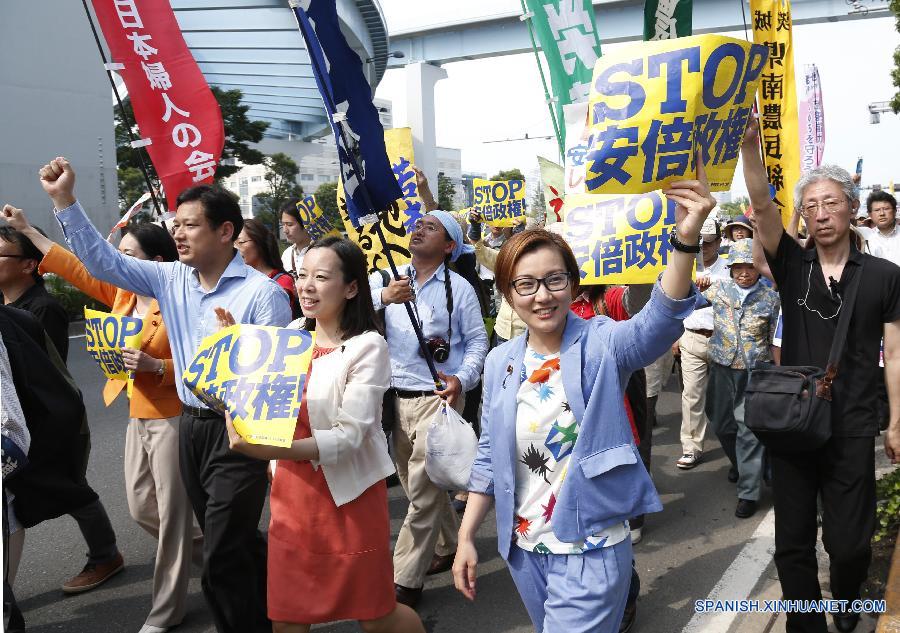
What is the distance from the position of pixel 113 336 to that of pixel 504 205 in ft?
26.1

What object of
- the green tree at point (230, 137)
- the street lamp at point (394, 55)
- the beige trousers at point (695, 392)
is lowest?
the beige trousers at point (695, 392)

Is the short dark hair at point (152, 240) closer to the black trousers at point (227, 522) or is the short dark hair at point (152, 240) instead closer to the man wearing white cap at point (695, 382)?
the black trousers at point (227, 522)

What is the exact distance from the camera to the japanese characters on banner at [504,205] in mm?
11102

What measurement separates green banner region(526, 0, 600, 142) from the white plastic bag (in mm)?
3217

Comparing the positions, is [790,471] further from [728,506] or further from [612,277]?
[728,506]

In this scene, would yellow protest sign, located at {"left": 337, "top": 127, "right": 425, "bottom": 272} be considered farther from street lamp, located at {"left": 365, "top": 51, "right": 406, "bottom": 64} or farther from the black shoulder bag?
street lamp, located at {"left": 365, "top": 51, "right": 406, "bottom": 64}

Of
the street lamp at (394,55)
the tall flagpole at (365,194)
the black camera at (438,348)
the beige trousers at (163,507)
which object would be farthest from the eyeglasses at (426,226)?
the street lamp at (394,55)

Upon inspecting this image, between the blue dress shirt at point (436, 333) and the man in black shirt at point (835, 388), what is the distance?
1.60 m

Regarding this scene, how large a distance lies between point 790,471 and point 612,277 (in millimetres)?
1104

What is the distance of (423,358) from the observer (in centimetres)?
415

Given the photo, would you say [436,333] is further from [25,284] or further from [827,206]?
[25,284]

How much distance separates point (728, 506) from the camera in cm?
506

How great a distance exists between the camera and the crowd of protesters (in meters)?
2.29

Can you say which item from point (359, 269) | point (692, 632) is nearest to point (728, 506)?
point (692, 632)
